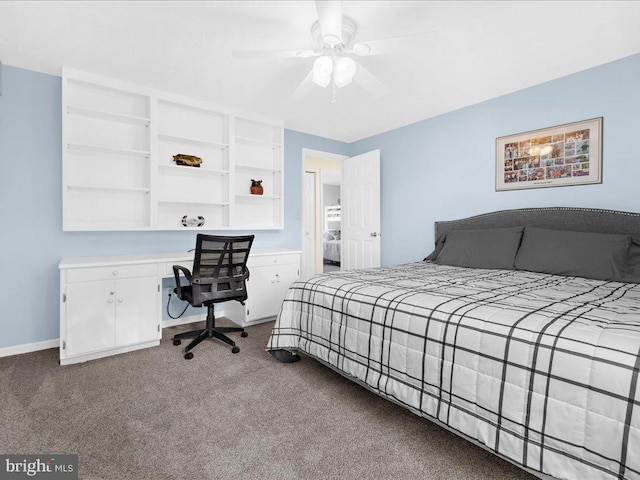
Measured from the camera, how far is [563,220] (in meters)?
2.89

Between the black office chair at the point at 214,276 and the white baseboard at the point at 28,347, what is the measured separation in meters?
1.09

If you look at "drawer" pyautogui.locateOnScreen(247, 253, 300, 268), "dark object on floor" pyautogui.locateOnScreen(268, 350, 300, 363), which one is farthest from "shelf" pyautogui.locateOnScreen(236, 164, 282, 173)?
"dark object on floor" pyautogui.locateOnScreen(268, 350, 300, 363)

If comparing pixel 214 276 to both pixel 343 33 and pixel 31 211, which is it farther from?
pixel 343 33

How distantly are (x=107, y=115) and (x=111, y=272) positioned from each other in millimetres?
1515

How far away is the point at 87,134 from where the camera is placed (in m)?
3.04

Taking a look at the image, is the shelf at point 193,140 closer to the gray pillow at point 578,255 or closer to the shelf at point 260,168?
the shelf at point 260,168

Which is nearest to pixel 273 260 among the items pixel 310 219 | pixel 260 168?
pixel 260 168

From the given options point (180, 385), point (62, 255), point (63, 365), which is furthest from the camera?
point (62, 255)

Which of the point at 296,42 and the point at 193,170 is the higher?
the point at 296,42

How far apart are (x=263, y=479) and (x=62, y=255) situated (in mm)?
2765

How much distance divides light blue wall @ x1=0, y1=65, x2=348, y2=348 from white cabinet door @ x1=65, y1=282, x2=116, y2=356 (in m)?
0.61

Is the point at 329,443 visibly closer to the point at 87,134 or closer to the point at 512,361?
the point at 512,361

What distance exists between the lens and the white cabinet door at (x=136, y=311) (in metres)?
2.66

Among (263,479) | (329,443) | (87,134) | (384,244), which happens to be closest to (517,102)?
(384,244)
